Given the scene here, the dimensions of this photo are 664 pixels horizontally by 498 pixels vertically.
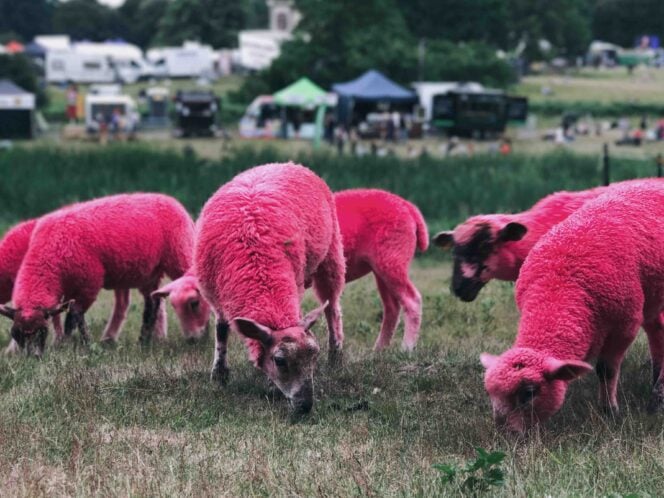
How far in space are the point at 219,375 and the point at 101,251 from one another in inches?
91.1

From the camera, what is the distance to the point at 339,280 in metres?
9.02

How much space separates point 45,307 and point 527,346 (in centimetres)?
462

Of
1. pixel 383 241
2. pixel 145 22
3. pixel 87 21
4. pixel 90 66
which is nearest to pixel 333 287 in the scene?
pixel 383 241

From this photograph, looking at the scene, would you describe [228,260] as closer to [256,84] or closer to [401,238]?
[401,238]

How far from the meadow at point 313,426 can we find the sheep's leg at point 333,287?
0.21 meters

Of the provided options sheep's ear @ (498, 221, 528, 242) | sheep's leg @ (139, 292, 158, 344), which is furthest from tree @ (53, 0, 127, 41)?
sheep's ear @ (498, 221, 528, 242)

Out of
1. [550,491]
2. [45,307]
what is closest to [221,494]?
[550,491]

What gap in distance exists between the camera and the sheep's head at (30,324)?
9367mm

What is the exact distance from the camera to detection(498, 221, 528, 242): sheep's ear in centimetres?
822

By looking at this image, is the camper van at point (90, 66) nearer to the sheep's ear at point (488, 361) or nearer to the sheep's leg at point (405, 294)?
the sheep's leg at point (405, 294)

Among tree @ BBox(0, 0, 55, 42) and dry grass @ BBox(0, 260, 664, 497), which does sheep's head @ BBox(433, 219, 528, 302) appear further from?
tree @ BBox(0, 0, 55, 42)

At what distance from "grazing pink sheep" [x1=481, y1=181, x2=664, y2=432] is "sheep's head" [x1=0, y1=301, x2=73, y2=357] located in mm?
4332

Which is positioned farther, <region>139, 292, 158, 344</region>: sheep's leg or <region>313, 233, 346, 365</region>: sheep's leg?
<region>139, 292, 158, 344</region>: sheep's leg

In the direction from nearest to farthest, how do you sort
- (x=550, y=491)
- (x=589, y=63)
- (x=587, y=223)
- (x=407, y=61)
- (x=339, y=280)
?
(x=550, y=491) → (x=587, y=223) → (x=339, y=280) → (x=407, y=61) → (x=589, y=63)
